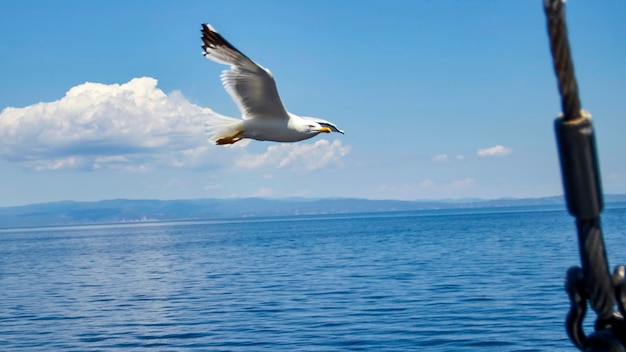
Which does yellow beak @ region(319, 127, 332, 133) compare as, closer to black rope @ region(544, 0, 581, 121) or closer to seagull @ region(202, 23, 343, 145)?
seagull @ region(202, 23, 343, 145)

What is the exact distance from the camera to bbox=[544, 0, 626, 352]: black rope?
7.00ft

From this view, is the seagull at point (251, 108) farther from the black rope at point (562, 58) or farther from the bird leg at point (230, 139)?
the black rope at point (562, 58)

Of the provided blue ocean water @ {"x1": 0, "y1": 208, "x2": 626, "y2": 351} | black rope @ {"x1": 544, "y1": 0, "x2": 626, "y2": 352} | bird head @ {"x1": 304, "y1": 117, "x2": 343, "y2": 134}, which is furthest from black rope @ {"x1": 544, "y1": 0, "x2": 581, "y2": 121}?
blue ocean water @ {"x1": 0, "y1": 208, "x2": 626, "y2": 351}

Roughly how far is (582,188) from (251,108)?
625 cm

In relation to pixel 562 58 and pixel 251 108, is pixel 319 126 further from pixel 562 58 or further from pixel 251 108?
pixel 562 58

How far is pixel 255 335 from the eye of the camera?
97.6 ft

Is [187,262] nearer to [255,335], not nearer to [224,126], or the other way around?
[255,335]

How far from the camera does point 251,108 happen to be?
27.2 ft

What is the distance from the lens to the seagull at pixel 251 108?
264 inches

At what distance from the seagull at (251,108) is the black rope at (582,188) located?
4249mm

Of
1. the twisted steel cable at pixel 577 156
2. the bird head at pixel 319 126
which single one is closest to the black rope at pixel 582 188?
the twisted steel cable at pixel 577 156

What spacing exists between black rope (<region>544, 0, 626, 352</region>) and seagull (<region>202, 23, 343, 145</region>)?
4249 mm

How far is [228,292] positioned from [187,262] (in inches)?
1324

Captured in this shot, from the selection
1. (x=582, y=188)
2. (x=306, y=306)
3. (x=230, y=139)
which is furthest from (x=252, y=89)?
(x=306, y=306)
